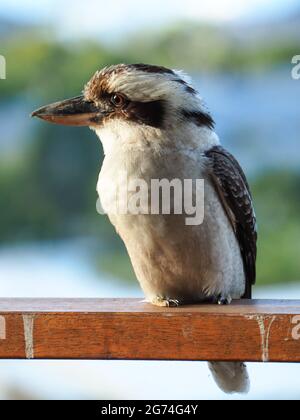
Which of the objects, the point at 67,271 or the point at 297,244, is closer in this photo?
the point at 67,271

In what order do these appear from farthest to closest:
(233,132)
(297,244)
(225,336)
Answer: (297,244)
(233,132)
(225,336)

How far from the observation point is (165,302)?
2.47m

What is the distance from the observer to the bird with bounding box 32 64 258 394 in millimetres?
2453

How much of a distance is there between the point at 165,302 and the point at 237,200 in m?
0.37

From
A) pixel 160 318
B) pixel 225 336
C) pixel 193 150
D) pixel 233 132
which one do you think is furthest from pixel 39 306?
pixel 233 132

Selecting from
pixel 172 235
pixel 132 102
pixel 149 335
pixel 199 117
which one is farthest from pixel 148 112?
pixel 149 335

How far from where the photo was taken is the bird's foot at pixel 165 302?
2440 mm

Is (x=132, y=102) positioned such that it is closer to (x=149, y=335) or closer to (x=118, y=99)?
(x=118, y=99)

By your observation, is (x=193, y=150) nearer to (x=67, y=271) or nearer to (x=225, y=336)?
(x=225, y=336)

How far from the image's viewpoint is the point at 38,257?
8.76 meters

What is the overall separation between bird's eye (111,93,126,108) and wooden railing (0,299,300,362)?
0.60 m

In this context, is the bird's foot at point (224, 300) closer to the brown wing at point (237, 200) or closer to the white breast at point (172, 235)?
the white breast at point (172, 235)

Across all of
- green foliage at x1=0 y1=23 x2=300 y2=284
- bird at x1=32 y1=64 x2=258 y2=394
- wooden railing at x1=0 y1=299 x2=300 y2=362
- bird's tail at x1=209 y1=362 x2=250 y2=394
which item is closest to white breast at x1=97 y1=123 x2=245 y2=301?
bird at x1=32 y1=64 x2=258 y2=394
